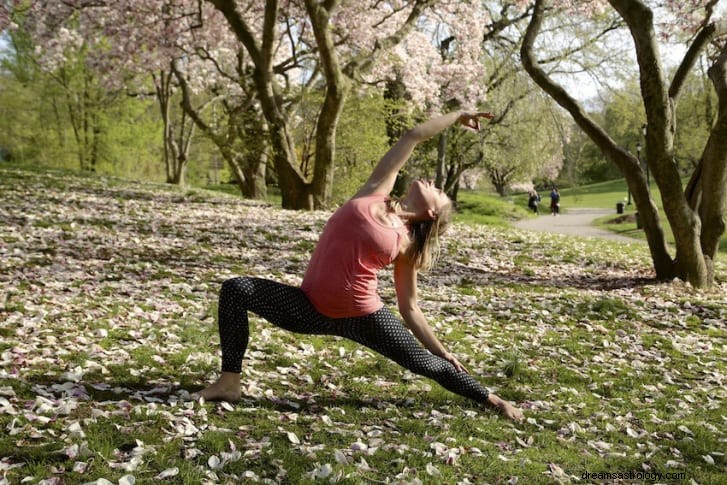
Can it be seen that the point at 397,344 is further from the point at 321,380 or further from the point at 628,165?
the point at 628,165

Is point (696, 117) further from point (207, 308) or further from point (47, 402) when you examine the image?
point (47, 402)

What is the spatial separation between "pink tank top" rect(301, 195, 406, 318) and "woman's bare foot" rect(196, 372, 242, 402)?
98 centimetres

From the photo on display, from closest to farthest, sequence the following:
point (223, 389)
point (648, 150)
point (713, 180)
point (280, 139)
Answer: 1. point (223, 389)
2. point (648, 150)
3. point (713, 180)
4. point (280, 139)

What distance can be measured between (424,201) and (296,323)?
1394 millimetres

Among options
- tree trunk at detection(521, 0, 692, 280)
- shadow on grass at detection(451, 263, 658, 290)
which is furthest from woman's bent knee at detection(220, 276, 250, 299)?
tree trunk at detection(521, 0, 692, 280)

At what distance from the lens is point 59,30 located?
24.1m

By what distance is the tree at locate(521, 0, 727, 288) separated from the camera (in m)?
11.5

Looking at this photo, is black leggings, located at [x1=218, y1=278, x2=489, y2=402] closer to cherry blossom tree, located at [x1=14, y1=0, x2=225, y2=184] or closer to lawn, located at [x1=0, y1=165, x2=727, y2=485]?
lawn, located at [x1=0, y1=165, x2=727, y2=485]

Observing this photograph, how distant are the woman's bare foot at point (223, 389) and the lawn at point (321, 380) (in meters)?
0.11

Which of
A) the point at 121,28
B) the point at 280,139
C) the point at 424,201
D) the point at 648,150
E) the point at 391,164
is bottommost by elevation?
the point at 424,201

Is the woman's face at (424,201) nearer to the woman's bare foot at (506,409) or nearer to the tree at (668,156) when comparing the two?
the woman's bare foot at (506,409)

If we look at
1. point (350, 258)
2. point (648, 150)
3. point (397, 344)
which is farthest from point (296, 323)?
point (648, 150)

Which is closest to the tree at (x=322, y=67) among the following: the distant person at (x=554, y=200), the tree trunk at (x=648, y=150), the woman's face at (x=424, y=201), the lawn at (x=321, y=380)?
the tree trunk at (x=648, y=150)

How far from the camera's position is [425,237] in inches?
183
